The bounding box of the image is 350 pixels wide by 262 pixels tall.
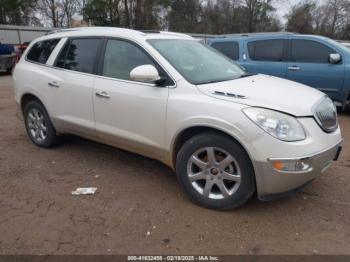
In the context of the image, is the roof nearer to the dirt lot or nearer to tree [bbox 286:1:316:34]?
the dirt lot

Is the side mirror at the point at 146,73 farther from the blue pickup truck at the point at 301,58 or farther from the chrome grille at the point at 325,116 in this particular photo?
the blue pickup truck at the point at 301,58

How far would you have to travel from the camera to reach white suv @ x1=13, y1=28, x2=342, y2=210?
3.04 meters

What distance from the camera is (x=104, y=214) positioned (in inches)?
133

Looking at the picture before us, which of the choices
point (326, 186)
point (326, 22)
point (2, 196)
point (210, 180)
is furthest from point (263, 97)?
point (326, 22)

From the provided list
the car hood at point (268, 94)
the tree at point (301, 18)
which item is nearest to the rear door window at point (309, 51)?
the car hood at point (268, 94)

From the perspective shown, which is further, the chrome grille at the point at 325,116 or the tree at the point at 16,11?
the tree at the point at 16,11

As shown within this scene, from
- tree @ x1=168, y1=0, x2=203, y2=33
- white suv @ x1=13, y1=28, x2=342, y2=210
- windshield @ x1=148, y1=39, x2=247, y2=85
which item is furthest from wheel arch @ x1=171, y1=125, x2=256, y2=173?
tree @ x1=168, y1=0, x2=203, y2=33

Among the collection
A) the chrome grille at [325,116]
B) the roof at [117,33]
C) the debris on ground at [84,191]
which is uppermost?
the roof at [117,33]

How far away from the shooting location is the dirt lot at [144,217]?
2898 mm

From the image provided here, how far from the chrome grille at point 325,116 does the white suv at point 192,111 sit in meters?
0.01

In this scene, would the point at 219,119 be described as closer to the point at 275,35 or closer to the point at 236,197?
the point at 236,197

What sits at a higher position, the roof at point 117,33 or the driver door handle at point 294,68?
the roof at point 117,33

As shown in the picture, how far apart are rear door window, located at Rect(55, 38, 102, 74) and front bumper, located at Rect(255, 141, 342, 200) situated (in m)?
2.41

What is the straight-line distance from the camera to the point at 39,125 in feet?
17.0
